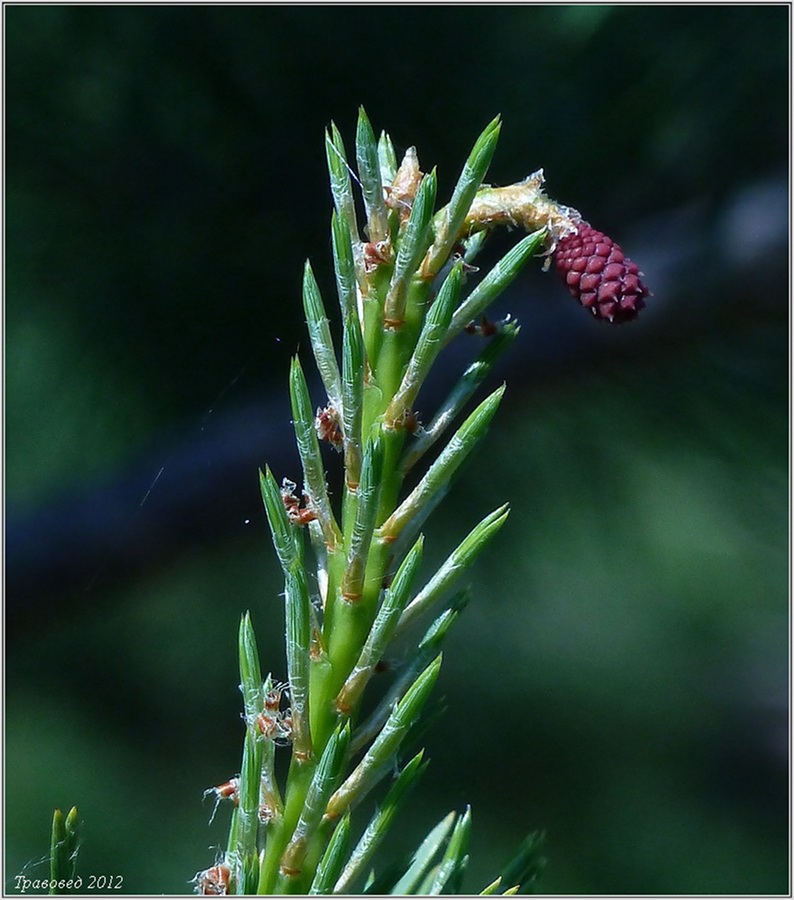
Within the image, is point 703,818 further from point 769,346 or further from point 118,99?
point 118,99

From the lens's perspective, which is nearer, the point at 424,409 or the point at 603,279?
the point at 603,279

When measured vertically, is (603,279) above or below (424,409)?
below

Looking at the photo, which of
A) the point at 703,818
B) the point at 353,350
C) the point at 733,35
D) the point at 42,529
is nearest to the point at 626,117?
the point at 733,35

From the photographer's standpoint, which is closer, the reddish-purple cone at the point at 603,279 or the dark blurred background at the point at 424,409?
the reddish-purple cone at the point at 603,279
